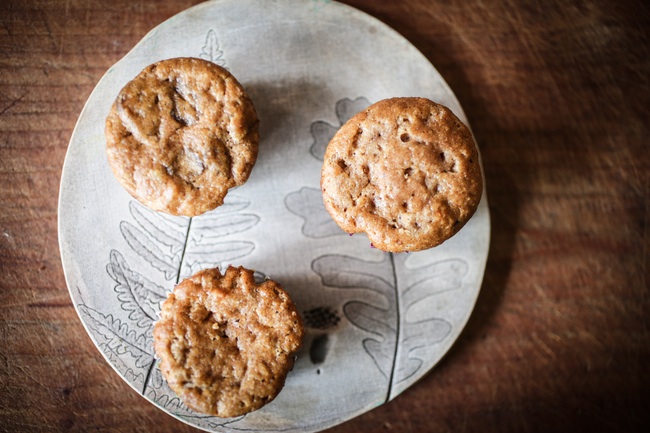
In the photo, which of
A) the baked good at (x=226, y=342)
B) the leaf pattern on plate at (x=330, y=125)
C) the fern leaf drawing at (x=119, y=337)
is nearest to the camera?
the baked good at (x=226, y=342)

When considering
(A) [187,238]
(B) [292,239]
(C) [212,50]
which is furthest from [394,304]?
(C) [212,50]

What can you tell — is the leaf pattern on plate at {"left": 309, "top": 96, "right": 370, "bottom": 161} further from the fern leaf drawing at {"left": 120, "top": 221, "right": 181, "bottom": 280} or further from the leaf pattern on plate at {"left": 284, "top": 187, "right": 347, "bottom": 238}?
the fern leaf drawing at {"left": 120, "top": 221, "right": 181, "bottom": 280}

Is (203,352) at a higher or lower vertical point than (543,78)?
lower

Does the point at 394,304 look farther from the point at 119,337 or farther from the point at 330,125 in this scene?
the point at 119,337

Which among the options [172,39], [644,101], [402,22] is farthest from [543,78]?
[172,39]

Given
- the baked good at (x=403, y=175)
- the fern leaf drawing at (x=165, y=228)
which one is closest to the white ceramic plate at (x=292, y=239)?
the fern leaf drawing at (x=165, y=228)

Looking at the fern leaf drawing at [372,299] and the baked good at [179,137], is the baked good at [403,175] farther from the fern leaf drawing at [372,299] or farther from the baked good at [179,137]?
the baked good at [179,137]

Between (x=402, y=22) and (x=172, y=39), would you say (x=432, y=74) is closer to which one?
(x=402, y=22)
